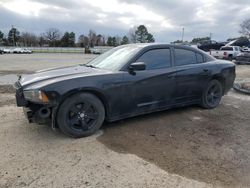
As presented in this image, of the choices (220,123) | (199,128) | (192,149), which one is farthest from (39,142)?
(220,123)

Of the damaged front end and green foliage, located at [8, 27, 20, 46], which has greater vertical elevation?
green foliage, located at [8, 27, 20, 46]

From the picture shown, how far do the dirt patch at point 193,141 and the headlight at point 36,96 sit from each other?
1.05 m

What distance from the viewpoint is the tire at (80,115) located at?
4.43 meters

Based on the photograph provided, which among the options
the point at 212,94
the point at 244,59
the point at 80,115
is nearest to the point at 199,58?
the point at 212,94

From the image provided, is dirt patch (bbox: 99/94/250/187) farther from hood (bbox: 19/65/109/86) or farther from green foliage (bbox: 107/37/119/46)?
green foliage (bbox: 107/37/119/46)

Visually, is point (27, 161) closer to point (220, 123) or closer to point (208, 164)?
point (208, 164)

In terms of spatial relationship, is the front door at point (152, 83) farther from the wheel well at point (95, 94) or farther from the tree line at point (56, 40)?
the tree line at point (56, 40)

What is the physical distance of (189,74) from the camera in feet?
19.1

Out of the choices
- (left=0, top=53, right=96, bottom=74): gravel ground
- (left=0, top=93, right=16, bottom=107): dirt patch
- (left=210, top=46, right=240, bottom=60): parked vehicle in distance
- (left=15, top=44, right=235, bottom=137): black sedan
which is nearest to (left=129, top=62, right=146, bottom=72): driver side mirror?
(left=15, top=44, right=235, bottom=137): black sedan

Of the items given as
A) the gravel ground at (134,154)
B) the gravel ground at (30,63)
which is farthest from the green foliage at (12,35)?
the gravel ground at (134,154)

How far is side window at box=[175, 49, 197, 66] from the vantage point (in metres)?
5.78

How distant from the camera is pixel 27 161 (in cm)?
379

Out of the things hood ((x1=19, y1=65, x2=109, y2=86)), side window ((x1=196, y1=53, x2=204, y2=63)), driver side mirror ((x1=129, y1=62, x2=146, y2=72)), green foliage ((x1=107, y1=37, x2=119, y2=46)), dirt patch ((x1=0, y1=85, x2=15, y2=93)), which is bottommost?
dirt patch ((x1=0, y1=85, x2=15, y2=93))

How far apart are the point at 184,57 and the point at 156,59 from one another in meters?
0.79
